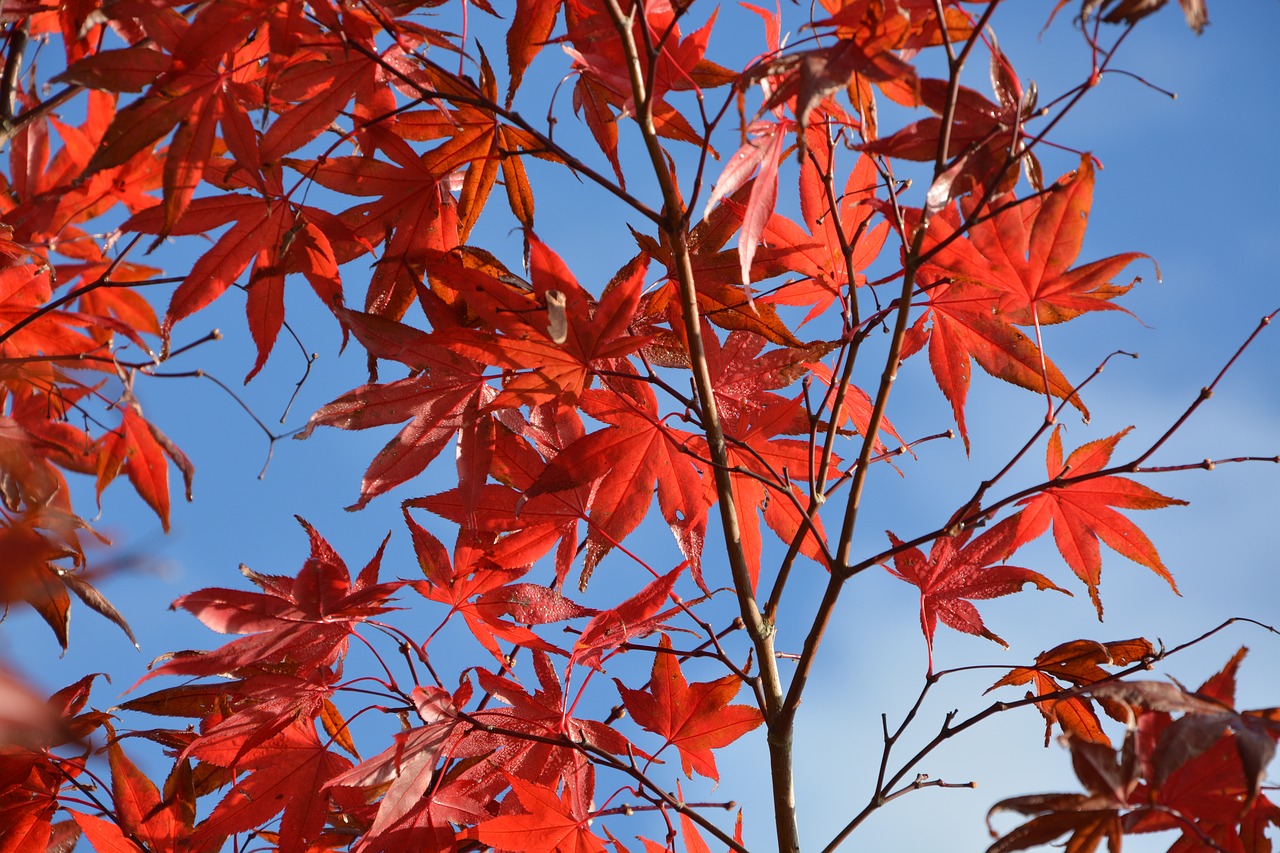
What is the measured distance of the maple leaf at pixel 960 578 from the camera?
39.9 inches

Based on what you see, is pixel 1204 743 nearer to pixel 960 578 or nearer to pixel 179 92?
pixel 960 578

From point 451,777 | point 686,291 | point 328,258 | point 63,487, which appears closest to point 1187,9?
point 686,291

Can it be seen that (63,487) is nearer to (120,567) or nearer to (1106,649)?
(120,567)

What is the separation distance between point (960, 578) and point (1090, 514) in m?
0.16

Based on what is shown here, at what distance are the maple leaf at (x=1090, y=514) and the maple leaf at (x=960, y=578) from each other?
0.05 m

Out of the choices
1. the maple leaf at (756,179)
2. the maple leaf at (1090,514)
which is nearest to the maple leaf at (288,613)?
the maple leaf at (756,179)

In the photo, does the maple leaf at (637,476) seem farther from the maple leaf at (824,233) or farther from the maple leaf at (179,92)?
the maple leaf at (179,92)

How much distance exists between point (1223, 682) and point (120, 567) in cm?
82

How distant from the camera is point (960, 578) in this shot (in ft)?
3.37

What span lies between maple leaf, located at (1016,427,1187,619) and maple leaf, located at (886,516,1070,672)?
0.05 m

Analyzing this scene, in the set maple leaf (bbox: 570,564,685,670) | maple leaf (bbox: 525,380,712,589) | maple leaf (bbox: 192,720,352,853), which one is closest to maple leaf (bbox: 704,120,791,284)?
maple leaf (bbox: 525,380,712,589)

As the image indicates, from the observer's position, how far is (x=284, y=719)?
1.01 m

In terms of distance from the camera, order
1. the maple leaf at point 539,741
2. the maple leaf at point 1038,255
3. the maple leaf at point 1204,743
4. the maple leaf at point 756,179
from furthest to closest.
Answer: the maple leaf at point 539,741 → the maple leaf at point 1038,255 → the maple leaf at point 756,179 → the maple leaf at point 1204,743

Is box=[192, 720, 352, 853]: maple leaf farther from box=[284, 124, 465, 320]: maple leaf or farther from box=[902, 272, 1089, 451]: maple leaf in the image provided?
box=[902, 272, 1089, 451]: maple leaf
